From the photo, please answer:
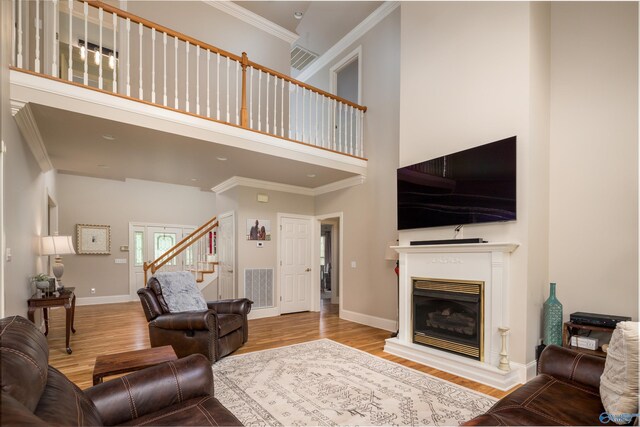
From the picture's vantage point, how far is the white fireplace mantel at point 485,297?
10.7 feet

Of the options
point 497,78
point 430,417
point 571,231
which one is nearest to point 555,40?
point 497,78

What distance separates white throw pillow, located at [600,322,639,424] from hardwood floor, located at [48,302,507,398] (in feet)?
5.29

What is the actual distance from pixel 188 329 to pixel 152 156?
2803 mm

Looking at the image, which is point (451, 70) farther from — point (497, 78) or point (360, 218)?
point (360, 218)

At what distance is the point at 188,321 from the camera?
139 inches

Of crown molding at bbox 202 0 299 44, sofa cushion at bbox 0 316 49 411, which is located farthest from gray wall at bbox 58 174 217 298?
sofa cushion at bbox 0 316 49 411

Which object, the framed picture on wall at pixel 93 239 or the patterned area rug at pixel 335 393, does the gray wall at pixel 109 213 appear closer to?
the framed picture on wall at pixel 93 239

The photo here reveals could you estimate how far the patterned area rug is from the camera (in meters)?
2.53

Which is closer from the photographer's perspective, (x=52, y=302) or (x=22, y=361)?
(x=22, y=361)

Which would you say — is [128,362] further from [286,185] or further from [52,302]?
[286,185]

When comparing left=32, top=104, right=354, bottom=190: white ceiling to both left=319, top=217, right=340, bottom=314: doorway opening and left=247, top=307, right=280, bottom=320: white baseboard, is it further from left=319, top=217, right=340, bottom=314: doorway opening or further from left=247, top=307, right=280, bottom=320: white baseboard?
left=247, top=307, right=280, bottom=320: white baseboard

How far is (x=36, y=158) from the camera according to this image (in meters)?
4.52

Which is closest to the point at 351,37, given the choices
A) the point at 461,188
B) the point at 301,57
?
the point at 301,57

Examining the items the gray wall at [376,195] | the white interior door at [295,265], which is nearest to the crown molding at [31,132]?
the white interior door at [295,265]
